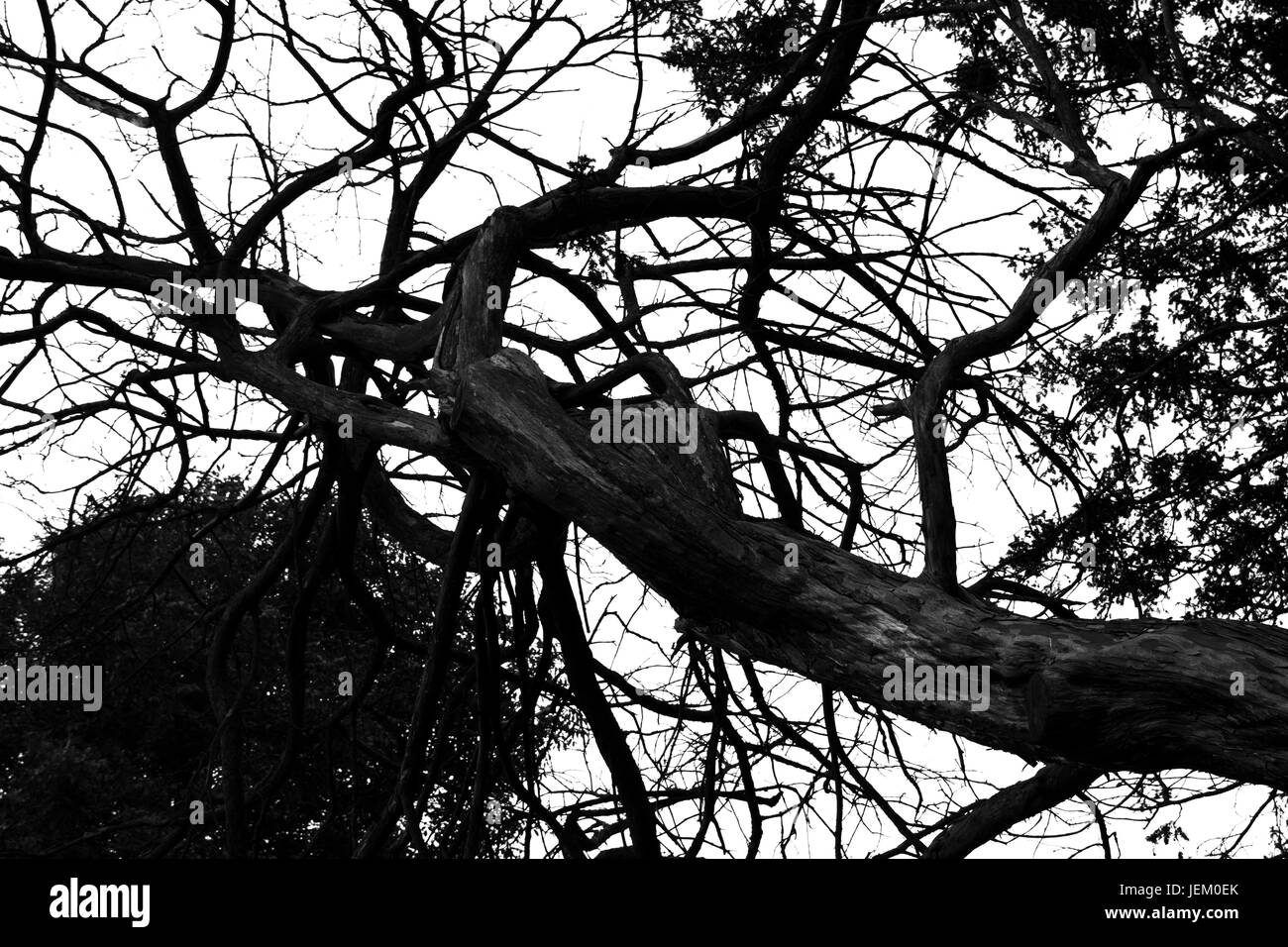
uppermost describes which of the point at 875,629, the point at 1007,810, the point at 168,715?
the point at 168,715

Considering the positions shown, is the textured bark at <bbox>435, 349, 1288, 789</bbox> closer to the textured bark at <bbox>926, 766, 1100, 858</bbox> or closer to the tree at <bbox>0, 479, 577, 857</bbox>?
the textured bark at <bbox>926, 766, 1100, 858</bbox>

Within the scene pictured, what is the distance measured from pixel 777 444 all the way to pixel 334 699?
11844 millimetres

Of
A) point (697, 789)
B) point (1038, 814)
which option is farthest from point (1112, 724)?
point (697, 789)

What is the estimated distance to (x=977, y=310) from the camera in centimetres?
606

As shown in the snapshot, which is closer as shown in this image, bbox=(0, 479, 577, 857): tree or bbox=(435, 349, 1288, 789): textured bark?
bbox=(435, 349, 1288, 789): textured bark

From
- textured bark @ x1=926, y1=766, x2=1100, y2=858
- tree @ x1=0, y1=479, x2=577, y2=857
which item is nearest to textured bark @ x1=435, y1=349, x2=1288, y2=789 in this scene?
textured bark @ x1=926, y1=766, x2=1100, y2=858

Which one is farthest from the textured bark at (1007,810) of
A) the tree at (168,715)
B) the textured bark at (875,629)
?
the tree at (168,715)

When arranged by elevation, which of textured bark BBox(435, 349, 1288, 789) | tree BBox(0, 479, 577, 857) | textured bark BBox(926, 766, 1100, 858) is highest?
tree BBox(0, 479, 577, 857)

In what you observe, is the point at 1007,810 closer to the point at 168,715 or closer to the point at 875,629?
the point at 875,629

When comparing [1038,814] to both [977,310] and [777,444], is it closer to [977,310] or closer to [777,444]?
[777,444]

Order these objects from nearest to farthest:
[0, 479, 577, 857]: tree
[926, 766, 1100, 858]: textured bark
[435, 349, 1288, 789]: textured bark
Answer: [435, 349, 1288, 789]: textured bark < [926, 766, 1100, 858]: textured bark < [0, 479, 577, 857]: tree

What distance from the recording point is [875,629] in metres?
3.32

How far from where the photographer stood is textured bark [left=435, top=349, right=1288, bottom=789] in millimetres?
2867

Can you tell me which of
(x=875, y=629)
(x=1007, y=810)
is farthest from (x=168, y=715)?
(x=875, y=629)
